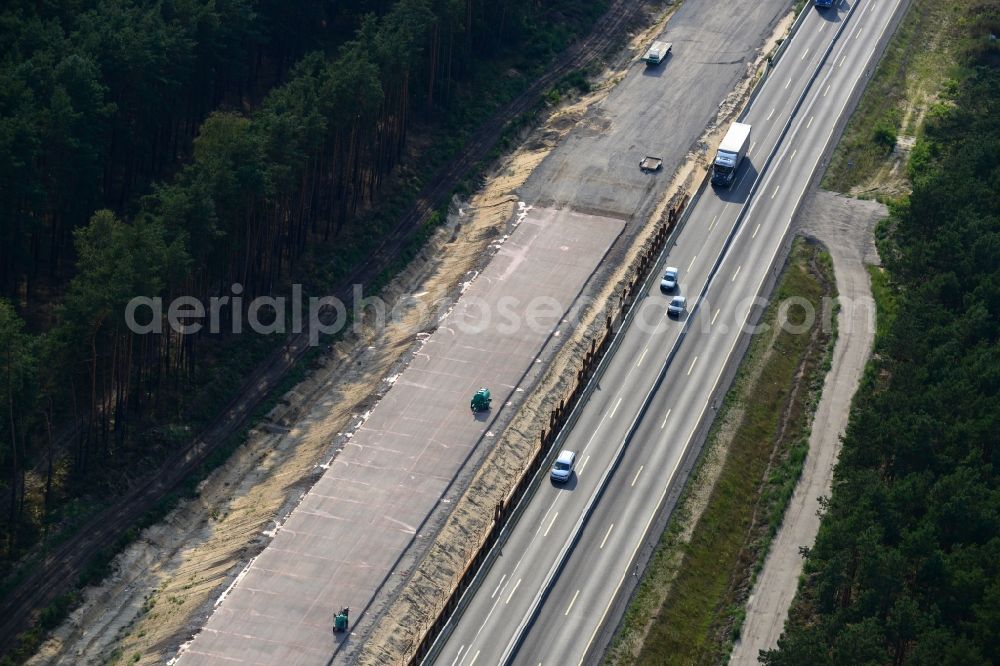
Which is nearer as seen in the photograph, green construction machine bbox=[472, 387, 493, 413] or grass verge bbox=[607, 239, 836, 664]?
grass verge bbox=[607, 239, 836, 664]

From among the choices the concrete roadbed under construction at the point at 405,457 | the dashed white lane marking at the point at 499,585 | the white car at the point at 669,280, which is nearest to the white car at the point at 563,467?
the concrete roadbed under construction at the point at 405,457

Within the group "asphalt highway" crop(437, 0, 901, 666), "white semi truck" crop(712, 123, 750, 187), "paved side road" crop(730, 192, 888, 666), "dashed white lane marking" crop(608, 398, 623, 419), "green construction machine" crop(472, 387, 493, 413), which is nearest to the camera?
"asphalt highway" crop(437, 0, 901, 666)

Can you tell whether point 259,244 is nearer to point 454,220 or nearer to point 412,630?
point 454,220

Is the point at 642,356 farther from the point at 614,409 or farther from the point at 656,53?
the point at 656,53

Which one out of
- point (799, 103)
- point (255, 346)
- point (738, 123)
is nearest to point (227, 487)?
point (255, 346)

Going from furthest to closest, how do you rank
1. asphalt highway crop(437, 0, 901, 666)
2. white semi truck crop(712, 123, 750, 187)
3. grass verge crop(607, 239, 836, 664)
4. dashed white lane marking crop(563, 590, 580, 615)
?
white semi truck crop(712, 123, 750, 187)
dashed white lane marking crop(563, 590, 580, 615)
grass verge crop(607, 239, 836, 664)
asphalt highway crop(437, 0, 901, 666)

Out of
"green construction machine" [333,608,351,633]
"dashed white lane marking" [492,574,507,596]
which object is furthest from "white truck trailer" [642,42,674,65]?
"green construction machine" [333,608,351,633]

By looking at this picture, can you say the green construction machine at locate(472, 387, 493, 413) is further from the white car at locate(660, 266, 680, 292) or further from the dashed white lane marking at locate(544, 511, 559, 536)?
the white car at locate(660, 266, 680, 292)
